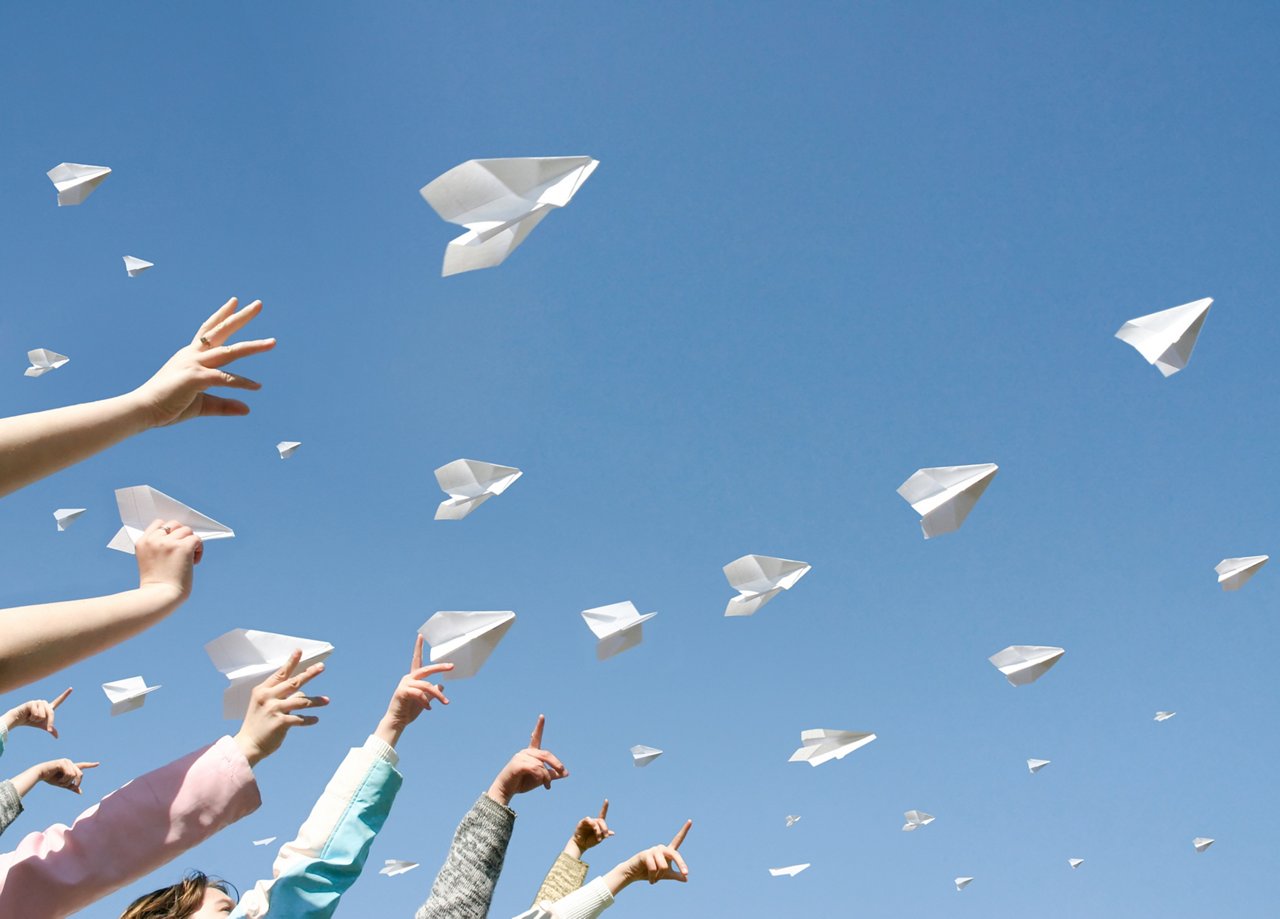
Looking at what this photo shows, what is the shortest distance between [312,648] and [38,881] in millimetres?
1748

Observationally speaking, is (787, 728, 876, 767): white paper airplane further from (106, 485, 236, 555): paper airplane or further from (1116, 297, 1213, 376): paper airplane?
(106, 485, 236, 555): paper airplane

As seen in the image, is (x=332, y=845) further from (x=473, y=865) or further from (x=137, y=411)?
(x=473, y=865)

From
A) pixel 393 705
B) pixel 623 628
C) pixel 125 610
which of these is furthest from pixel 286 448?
pixel 125 610

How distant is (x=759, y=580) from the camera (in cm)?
855

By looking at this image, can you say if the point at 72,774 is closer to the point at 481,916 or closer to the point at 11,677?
the point at 481,916

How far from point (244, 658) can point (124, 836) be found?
1400mm

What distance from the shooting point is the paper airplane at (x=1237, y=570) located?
10883 millimetres

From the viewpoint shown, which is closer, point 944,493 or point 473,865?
point 473,865

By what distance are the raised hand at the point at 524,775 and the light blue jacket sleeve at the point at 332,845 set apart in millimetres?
1708

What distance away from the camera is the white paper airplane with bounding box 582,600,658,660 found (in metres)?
8.26

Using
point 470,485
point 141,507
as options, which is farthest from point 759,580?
point 141,507

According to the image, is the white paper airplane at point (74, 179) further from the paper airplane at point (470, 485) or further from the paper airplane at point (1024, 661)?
the paper airplane at point (1024, 661)

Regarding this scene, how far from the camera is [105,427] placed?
213 centimetres

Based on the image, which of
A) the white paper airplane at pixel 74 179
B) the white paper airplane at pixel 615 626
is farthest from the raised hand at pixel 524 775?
the white paper airplane at pixel 74 179
